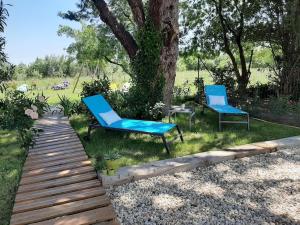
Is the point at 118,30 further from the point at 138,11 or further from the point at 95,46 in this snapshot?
the point at 95,46

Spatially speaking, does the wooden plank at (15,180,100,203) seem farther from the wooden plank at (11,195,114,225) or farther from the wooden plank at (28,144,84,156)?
the wooden plank at (28,144,84,156)

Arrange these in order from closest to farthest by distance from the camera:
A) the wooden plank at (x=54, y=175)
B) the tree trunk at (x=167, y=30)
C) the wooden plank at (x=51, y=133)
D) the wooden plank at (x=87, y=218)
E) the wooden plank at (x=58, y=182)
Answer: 1. the wooden plank at (x=87, y=218)
2. the wooden plank at (x=58, y=182)
3. the wooden plank at (x=54, y=175)
4. the wooden plank at (x=51, y=133)
5. the tree trunk at (x=167, y=30)

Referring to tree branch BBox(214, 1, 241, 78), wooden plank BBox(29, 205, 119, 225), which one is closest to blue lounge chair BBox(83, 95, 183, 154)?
wooden plank BBox(29, 205, 119, 225)

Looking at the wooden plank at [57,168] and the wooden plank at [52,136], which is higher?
the wooden plank at [52,136]

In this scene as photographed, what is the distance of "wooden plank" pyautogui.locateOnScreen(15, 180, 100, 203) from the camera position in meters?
3.88

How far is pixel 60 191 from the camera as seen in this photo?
4039mm

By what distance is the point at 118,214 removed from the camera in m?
3.58

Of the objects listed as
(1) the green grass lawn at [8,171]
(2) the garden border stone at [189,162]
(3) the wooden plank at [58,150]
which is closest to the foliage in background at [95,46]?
(1) the green grass lawn at [8,171]

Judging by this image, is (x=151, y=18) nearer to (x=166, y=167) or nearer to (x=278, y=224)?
(x=166, y=167)

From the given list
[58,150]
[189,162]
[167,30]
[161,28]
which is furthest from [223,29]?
[58,150]

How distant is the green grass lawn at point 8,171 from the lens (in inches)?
147

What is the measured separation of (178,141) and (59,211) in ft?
11.1

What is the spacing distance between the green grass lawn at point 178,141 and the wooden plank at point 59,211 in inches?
36.7

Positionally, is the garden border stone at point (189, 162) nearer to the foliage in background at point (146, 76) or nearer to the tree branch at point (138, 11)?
the foliage in background at point (146, 76)
